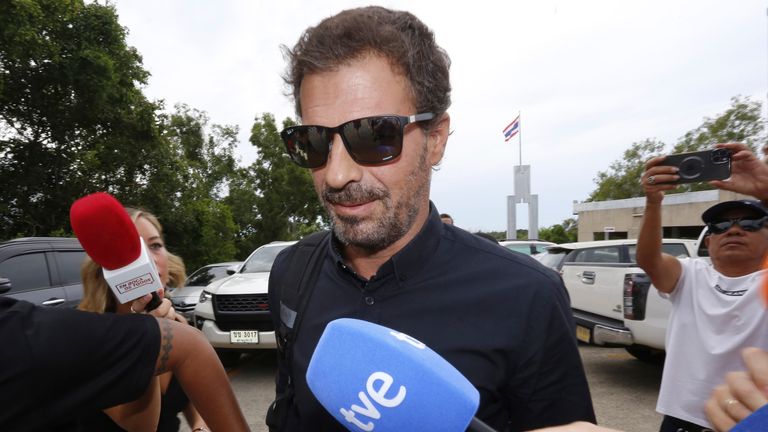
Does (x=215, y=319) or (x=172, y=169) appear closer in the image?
(x=215, y=319)

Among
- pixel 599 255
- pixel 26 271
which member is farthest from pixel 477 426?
pixel 599 255

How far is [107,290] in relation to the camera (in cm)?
218

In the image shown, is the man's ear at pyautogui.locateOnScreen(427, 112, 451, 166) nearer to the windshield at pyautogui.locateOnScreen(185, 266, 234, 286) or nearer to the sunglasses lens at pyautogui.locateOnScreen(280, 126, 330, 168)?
the sunglasses lens at pyautogui.locateOnScreen(280, 126, 330, 168)

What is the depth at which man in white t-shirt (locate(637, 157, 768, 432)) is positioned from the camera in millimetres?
2285

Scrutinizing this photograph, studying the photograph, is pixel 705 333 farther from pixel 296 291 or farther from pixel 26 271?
pixel 26 271

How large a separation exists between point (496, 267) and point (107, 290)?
1778 millimetres

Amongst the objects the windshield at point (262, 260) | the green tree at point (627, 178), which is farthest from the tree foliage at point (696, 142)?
the windshield at point (262, 260)

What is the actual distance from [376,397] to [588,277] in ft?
19.8

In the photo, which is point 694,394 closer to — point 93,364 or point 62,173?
point 93,364

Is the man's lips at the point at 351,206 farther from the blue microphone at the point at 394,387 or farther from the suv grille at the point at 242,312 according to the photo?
the suv grille at the point at 242,312

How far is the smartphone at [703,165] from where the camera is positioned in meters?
1.94

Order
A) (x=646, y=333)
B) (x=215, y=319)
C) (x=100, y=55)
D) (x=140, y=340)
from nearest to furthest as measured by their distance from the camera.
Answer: (x=140, y=340) < (x=646, y=333) < (x=215, y=319) < (x=100, y=55)

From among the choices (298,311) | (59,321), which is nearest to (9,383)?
(59,321)

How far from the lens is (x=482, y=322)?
1.38 metres
